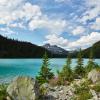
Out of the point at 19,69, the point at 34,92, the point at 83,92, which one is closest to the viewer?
the point at 34,92

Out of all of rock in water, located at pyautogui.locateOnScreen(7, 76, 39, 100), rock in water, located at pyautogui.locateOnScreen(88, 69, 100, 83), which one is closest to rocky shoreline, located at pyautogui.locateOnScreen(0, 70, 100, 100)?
rock in water, located at pyautogui.locateOnScreen(7, 76, 39, 100)

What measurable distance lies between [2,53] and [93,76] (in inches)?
6945

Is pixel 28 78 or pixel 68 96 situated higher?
pixel 28 78

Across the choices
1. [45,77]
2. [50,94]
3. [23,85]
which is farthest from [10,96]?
[45,77]

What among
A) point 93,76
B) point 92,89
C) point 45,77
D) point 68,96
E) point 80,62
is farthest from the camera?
point 80,62

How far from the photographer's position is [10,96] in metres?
14.4

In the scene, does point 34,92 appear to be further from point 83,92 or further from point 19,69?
point 19,69

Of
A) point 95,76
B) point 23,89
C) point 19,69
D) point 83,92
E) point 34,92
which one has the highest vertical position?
point 95,76

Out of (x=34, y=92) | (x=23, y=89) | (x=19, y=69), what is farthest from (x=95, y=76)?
(x=19, y=69)

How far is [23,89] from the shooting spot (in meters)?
14.2

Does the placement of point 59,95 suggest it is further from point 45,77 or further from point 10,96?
point 45,77

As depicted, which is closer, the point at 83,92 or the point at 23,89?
the point at 23,89

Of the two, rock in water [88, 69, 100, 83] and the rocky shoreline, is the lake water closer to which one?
rock in water [88, 69, 100, 83]

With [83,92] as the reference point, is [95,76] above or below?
above
